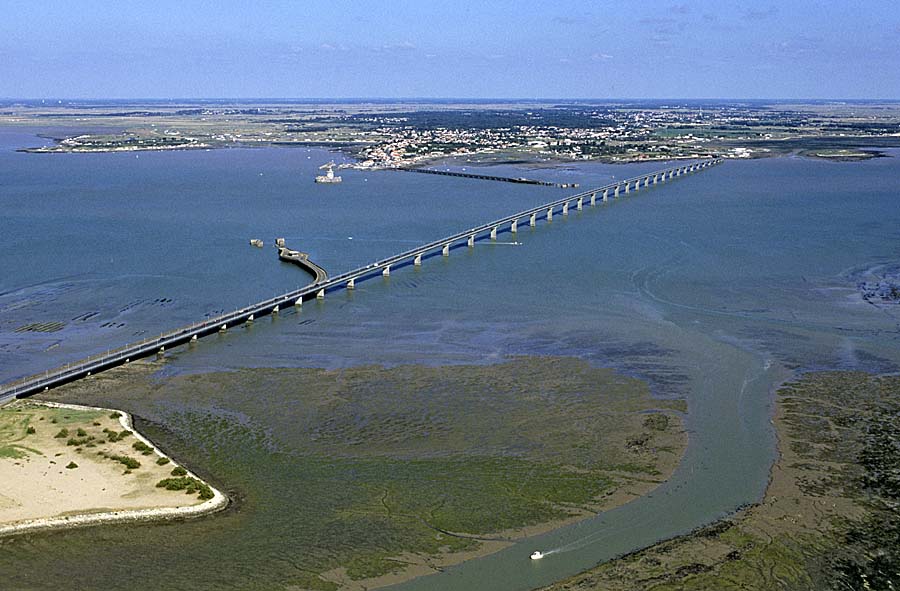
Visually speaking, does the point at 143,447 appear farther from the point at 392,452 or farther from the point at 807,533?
the point at 807,533

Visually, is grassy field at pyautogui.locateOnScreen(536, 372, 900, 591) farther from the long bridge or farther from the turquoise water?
the long bridge

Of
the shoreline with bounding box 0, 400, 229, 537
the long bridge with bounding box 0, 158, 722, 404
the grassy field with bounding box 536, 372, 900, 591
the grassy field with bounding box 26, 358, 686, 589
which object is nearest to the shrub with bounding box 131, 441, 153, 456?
the grassy field with bounding box 26, 358, 686, 589

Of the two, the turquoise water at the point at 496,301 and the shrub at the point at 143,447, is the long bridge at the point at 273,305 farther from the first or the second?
the shrub at the point at 143,447

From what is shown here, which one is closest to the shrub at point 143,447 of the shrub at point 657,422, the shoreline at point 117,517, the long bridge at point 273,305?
the shoreline at point 117,517

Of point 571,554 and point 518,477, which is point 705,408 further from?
point 571,554

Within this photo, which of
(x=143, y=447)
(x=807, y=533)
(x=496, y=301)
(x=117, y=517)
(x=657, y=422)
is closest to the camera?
(x=807, y=533)

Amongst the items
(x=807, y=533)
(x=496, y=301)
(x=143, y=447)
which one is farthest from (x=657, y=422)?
(x=496, y=301)
